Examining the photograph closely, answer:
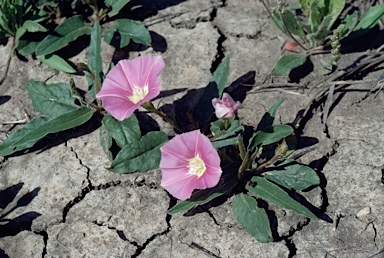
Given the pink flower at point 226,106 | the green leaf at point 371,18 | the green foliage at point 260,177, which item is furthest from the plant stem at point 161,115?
the green leaf at point 371,18

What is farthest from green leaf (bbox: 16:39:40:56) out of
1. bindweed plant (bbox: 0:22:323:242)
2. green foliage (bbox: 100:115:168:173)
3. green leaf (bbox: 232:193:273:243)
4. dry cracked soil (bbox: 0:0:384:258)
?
green leaf (bbox: 232:193:273:243)

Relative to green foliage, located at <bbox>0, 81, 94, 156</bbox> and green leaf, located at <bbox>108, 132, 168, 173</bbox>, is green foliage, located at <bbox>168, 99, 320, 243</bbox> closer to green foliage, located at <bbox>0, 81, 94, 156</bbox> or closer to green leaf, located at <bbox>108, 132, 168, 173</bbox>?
green leaf, located at <bbox>108, 132, 168, 173</bbox>

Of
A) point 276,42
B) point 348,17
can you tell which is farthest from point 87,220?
point 348,17

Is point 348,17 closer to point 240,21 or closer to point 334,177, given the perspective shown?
point 240,21

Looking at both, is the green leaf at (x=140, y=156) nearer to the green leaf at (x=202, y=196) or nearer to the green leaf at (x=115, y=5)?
the green leaf at (x=202, y=196)

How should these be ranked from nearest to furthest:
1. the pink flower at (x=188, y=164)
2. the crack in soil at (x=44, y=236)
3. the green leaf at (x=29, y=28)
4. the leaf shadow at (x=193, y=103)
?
1. the pink flower at (x=188, y=164)
2. the crack in soil at (x=44, y=236)
3. the leaf shadow at (x=193, y=103)
4. the green leaf at (x=29, y=28)

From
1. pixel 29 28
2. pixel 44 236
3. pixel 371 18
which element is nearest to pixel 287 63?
pixel 371 18

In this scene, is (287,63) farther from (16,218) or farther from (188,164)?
(16,218)
